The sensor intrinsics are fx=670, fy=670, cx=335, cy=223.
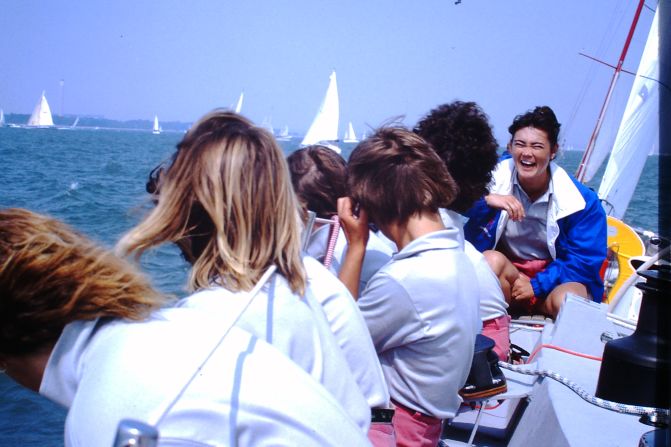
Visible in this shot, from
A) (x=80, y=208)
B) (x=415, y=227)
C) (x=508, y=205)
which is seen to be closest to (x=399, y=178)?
(x=415, y=227)

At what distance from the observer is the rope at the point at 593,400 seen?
1622 mm

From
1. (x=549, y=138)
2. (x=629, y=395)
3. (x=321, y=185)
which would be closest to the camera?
(x=629, y=395)

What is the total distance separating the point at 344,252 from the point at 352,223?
1.39 feet

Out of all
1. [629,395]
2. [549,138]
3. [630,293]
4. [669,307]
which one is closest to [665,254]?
[669,307]

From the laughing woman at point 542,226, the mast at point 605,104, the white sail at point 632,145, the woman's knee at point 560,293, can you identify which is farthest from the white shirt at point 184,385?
the white sail at point 632,145

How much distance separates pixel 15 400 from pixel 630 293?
5.79 metres

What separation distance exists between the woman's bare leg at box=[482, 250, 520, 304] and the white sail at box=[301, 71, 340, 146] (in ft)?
123

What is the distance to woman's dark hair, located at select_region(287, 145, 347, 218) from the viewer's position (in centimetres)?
254

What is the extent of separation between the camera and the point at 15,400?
6.70m

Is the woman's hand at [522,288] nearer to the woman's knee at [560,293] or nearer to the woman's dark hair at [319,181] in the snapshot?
the woman's knee at [560,293]

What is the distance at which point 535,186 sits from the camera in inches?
161

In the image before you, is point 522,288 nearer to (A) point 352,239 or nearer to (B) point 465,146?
(B) point 465,146

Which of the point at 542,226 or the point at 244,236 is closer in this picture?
the point at 244,236

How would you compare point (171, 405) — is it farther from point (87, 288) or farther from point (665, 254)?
point (665, 254)
